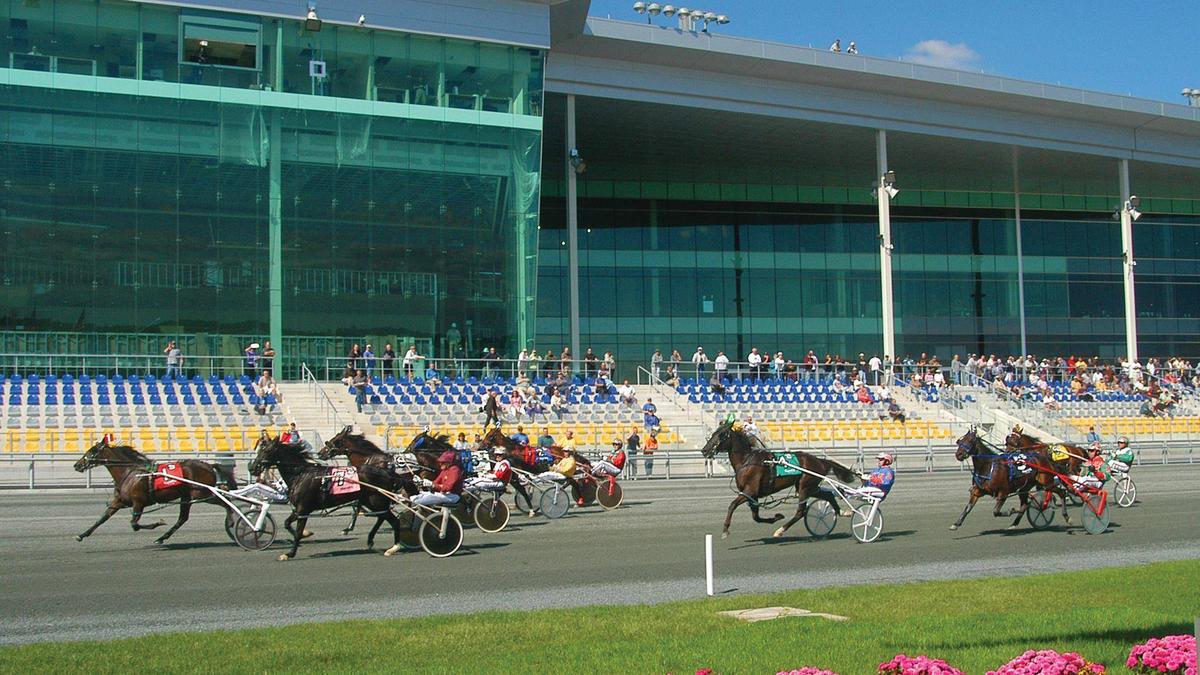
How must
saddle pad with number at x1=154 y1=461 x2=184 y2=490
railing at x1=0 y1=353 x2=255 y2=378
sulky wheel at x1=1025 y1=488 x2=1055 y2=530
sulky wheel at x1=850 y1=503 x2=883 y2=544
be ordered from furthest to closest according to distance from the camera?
railing at x1=0 y1=353 x2=255 y2=378 → sulky wheel at x1=1025 y1=488 x2=1055 y2=530 → sulky wheel at x1=850 y1=503 x2=883 y2=544 → saddle pad with number at x1=154 y1=461 x2=184 y2=490

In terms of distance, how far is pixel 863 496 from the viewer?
1805 centimetres

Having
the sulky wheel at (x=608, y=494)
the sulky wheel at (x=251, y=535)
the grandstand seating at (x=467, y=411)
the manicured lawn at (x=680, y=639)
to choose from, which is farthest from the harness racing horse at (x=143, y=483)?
the grandstand seating at (x=467, y=411)

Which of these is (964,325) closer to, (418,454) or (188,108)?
(188,108)

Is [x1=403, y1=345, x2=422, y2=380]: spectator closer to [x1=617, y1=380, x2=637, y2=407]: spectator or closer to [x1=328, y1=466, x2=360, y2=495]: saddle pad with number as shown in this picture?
[x1=617, y1=380, x2=637, y2=407]: spectator

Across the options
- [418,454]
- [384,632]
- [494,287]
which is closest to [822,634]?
[384,632]

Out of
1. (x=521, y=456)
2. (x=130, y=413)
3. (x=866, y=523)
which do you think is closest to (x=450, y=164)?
(x=130, y=413)

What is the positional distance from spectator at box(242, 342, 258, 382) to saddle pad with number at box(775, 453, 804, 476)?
834 inches

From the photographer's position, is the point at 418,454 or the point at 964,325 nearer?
the point at 418,454

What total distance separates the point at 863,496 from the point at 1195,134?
46.5 meters

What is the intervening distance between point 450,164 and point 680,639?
31.0 m

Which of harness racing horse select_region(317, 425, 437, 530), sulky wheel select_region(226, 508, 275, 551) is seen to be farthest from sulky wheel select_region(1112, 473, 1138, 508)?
sulky wheel select_region(226, 508, 275, 551)

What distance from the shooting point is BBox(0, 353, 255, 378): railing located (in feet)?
110

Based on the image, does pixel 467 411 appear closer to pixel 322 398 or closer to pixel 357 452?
pixel 322 398

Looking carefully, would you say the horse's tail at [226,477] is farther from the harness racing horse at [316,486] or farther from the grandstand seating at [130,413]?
the grandstand seating at [130,413]
